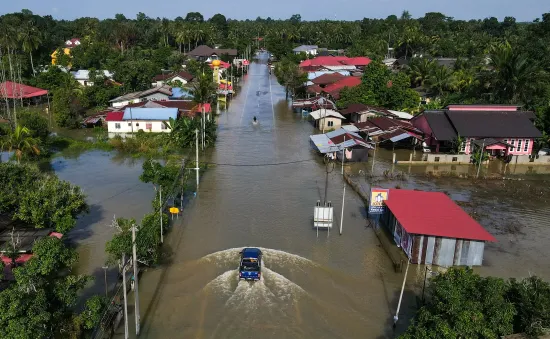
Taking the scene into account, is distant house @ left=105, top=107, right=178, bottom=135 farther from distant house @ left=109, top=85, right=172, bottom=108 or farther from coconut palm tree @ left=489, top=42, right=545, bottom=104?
coconut palm tree @ left=489, top=42, right=545, bottom=104

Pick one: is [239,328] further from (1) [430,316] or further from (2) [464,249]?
(2) [464,249]

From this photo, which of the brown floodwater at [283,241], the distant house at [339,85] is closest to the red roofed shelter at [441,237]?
the brown floodwater at [283,241]

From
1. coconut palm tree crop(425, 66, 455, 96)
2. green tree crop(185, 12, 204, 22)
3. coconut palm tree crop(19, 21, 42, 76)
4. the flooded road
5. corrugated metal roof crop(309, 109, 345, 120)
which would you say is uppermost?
green tree crop(185, 12, 204, 22)

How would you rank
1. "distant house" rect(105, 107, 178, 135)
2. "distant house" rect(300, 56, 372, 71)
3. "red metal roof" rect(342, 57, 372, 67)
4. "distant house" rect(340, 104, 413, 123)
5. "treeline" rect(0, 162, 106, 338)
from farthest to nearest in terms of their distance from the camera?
"red metal roof" rect(342, 57, 372, 67), "distant house" rect(300, 56, 372, 71), "distant house" rect(340, 104, 413, 123), "distant house" rect(105, 107, 178, 135), "treeline" rect(0, 162, 106, 338)

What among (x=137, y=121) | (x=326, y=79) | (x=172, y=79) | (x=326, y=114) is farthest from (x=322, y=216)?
(x=172, y=79)

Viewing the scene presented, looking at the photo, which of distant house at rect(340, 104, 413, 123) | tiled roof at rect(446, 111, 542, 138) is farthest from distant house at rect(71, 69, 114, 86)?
tiled roof at rect(446, 111, 542, 138)

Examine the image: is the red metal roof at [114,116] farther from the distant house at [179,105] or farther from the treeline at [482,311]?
the treeline at [482,311]

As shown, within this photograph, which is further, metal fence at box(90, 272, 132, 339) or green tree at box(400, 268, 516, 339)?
metal fence at box(90, 272, 132, 339)
